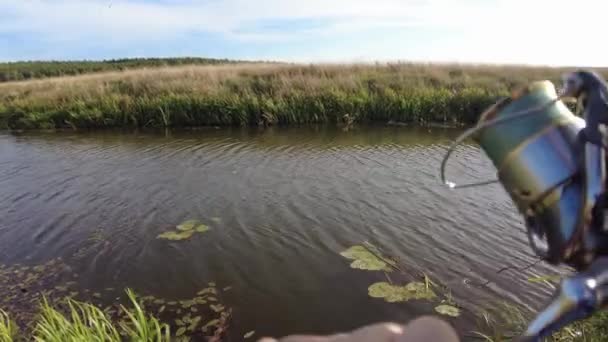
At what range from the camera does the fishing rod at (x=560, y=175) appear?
1156 millimetres

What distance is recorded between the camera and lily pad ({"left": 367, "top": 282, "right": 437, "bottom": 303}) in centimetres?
479

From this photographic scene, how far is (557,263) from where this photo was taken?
1453 mm

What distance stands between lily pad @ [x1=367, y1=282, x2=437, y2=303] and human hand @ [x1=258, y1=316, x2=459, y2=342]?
3304 mm

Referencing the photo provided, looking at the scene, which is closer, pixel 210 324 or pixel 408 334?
pixel 408 334

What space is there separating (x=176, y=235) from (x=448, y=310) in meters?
4.13

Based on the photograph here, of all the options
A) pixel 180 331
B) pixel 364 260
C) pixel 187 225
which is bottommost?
pixel 180 331

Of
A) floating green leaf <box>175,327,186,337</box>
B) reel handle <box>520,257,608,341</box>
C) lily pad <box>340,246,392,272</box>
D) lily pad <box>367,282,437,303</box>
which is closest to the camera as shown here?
reel handle <box>520,257,608,341</box>

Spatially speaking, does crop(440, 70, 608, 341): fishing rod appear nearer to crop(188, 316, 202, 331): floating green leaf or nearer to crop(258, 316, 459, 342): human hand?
crop(258, 316, 459, 342): human hand

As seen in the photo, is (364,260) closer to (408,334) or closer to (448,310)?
(448,310)

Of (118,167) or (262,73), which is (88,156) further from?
(262,73)

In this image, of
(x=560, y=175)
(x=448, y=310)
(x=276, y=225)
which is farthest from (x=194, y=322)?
(x=560, y=175)

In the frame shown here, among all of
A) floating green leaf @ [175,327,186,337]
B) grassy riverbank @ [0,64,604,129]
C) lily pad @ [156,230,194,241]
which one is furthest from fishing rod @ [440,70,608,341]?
grassy riverbank @ [0,64,604,129]

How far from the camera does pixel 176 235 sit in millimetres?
6590

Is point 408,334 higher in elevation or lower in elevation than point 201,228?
higher
